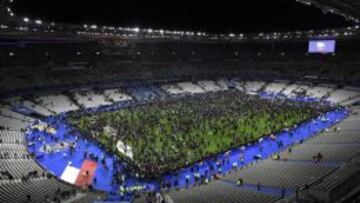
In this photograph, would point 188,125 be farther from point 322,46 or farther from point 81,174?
point 322,46

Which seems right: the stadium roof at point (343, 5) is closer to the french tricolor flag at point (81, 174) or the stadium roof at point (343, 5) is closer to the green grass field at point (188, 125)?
the green grass field at point (188, 125)

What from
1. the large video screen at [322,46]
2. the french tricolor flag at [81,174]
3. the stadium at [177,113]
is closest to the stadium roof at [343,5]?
the stadium at [177,113]

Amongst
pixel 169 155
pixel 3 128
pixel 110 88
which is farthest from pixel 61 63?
pixel 169 155

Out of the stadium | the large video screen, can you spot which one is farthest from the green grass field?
the large video screen

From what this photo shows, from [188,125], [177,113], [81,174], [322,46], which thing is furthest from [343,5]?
[322,46]

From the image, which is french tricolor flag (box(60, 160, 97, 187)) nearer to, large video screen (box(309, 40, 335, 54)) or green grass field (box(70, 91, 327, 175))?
green grass field (box(70, 91, 327, 175))

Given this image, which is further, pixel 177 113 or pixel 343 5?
pixel 177 113
